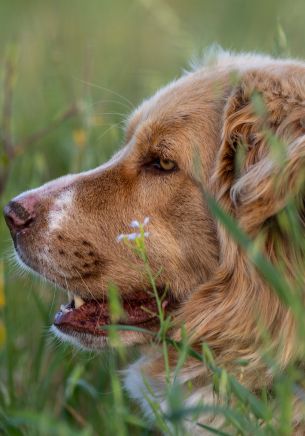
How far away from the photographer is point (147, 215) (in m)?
3.40

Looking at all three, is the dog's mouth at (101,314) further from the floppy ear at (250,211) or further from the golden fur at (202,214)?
the floppy ear at (250,211)

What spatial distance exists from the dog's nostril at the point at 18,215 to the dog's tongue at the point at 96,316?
372 millimetres

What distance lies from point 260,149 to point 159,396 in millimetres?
989

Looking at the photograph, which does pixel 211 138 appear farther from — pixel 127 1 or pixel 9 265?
pixel 127 1

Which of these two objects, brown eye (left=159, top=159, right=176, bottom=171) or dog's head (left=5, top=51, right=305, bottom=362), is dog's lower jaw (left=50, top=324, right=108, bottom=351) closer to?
dog's head (left=5, top=51, right=305, bottom=362)

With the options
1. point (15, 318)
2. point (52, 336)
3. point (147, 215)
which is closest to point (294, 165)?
point (147, 215)

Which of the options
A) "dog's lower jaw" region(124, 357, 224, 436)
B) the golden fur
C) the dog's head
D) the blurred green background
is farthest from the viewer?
the blurred green background

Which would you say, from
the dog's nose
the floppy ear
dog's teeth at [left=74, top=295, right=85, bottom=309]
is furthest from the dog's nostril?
the floppy ear

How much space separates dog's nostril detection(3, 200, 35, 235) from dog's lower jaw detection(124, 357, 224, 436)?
2.32 feet

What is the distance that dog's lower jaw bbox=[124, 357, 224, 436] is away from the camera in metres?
3.16

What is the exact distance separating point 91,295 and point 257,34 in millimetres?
4479

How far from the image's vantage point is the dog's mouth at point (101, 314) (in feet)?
11.1

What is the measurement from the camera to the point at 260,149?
3.16 metres

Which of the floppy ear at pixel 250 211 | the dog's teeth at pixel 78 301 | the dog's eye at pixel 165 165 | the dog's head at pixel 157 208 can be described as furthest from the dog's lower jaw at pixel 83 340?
the dog's eye at pixel 165 165
